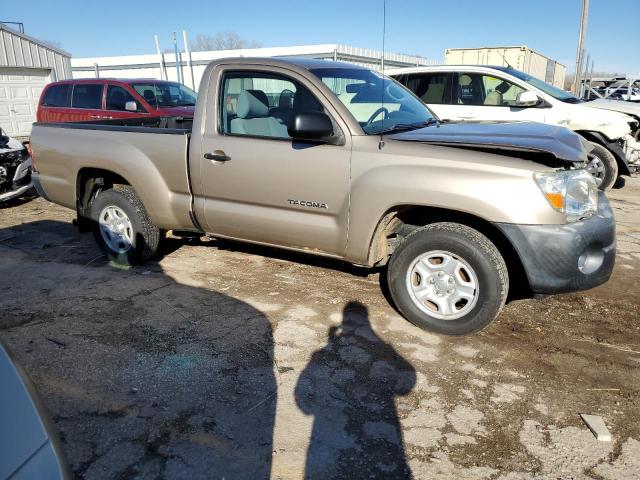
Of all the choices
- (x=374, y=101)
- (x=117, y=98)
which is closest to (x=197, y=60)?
(x=117, y=98)

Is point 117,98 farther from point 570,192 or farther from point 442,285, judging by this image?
point 570,192

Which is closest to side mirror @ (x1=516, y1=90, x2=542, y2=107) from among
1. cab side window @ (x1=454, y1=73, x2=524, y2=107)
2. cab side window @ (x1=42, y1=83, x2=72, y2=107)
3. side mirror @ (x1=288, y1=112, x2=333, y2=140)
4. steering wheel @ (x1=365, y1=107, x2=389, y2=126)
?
cab side window @ (x1=454, y1=73, x2=524, y2=107)

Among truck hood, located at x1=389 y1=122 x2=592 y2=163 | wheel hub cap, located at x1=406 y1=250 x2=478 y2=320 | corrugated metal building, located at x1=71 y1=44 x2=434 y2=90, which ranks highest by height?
corrugated metal building, located at x1=71 y1=44 x2=434 y2=90

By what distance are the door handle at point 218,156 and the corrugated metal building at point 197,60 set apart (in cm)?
1915

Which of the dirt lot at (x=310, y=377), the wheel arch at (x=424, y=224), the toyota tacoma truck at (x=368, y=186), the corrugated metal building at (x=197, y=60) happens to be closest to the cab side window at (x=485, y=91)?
the toyota tacoma truck at (x=368, y=186)

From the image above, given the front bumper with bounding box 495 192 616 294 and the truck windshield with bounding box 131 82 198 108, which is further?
the truck windshield with bounding box 131 82 198 108

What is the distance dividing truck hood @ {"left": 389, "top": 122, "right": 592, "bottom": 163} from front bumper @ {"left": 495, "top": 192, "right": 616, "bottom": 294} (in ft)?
1.47

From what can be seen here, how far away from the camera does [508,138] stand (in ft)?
11.3

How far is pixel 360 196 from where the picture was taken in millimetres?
3605

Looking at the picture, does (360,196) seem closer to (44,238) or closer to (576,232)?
(576,232)

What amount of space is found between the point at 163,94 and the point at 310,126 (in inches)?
348

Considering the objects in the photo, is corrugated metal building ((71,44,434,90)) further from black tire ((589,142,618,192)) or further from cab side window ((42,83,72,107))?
black tire ((589,142,618,192))

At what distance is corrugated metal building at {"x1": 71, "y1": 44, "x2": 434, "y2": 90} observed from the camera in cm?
2384

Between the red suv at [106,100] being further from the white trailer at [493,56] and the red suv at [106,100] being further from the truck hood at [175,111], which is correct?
the white trailer at [493,56]
